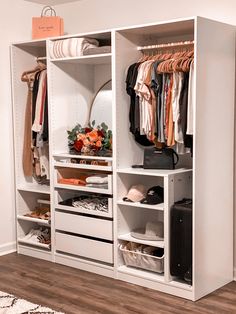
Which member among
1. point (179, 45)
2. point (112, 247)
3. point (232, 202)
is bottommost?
point (112, 247)

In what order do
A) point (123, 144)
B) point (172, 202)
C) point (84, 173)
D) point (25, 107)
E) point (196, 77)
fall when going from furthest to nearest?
point (25, 107) < point (84, 173) < point (123, 144) < point (172, 202) < point (196, 77)

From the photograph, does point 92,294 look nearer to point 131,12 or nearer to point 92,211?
point 92,211

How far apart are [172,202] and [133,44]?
1347mm

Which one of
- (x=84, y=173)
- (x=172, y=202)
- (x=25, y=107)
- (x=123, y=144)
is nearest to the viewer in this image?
(x=172, y=202)

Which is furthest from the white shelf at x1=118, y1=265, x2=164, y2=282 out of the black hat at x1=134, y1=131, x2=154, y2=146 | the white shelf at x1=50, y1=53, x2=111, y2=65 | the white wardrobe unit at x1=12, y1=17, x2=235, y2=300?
the white shelf at x1=50, y1=53, x2=111, y2=65

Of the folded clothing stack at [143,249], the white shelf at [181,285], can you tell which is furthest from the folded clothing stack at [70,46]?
the white shelf at [181,285]

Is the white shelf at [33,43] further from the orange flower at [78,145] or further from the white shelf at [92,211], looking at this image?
the white shelf at [92,211]

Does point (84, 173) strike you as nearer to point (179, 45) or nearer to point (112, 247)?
point (112, 247)

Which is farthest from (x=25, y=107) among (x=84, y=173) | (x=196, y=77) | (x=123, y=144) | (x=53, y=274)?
(x=196, y=77)

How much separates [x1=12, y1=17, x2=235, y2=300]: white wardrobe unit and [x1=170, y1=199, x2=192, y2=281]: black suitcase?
43 mm

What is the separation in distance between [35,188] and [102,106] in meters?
1.02

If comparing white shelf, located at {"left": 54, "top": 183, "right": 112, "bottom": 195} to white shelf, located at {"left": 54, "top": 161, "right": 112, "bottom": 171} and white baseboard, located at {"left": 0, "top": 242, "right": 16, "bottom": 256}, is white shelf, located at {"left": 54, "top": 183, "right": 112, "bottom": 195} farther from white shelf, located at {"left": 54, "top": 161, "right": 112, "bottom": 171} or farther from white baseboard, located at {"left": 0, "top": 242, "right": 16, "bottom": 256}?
white baseboard, located at {"left": 0, "top": 242, "right": 16, "bottom": 256}

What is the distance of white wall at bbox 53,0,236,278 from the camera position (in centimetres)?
375

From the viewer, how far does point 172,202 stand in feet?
11.7
